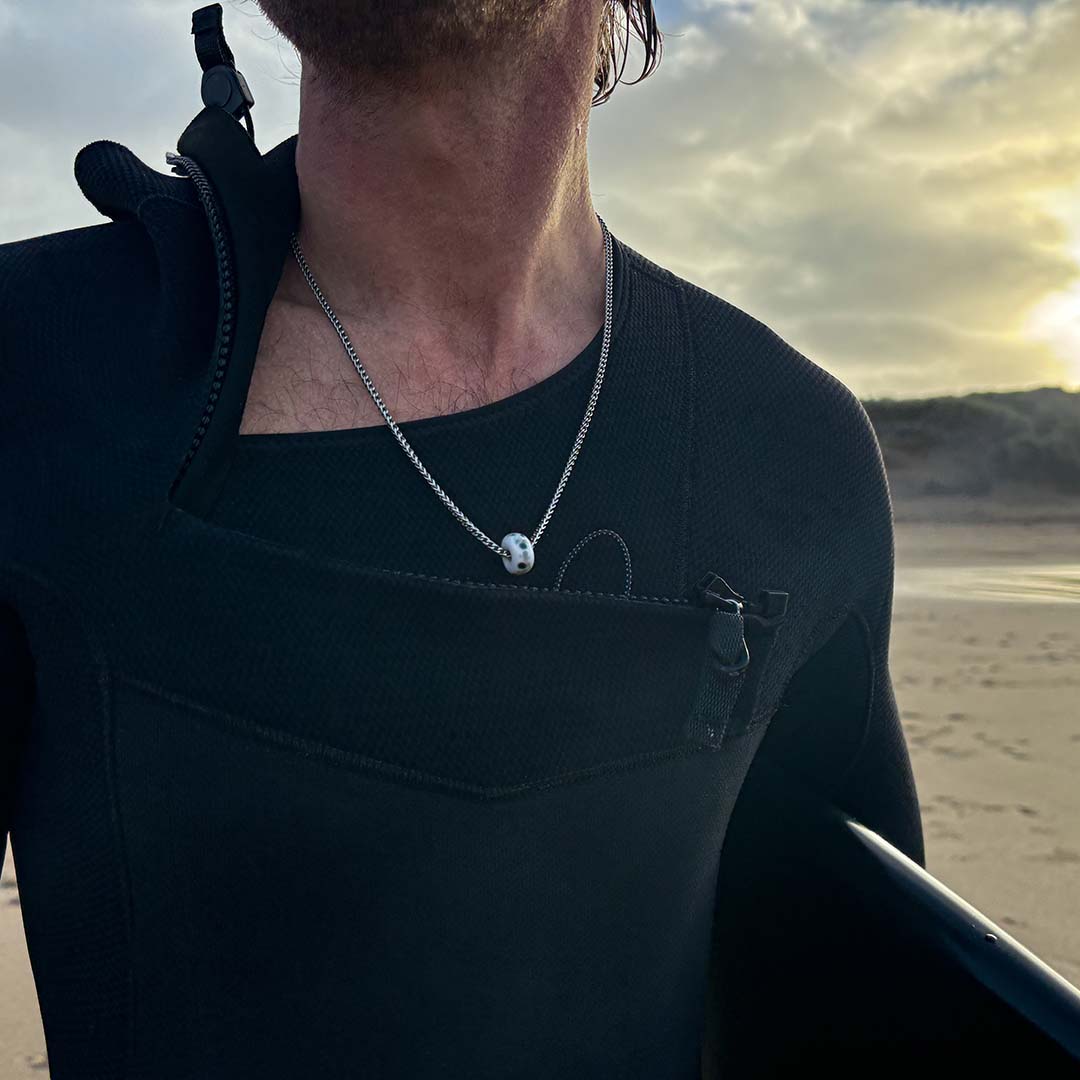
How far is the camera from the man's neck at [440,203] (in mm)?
1118

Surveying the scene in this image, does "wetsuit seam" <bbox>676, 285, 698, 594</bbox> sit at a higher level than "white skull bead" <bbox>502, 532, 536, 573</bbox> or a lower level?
higher

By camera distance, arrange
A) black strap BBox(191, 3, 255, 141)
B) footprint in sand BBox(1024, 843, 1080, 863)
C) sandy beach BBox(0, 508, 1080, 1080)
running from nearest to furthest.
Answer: black strap BBox(191, 3, 255, 141) → sandy beach BBox(0, 508, 1080, 1080) → footprint in sand BBox(1024, 843, 1080, 863)

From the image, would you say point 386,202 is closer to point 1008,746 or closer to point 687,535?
point 687,535

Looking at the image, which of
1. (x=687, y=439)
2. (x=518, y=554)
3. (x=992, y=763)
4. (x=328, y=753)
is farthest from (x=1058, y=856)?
(x=328, y=753)

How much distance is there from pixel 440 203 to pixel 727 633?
58 centimetres

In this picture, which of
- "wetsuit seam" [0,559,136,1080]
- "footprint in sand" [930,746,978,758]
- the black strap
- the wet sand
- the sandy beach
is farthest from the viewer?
"footprint in sand" [930,746,978,758]

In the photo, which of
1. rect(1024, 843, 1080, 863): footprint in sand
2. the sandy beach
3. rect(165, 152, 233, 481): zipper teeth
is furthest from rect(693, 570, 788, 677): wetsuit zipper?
rect(1024, 843, 1080, 863): footprint in sand

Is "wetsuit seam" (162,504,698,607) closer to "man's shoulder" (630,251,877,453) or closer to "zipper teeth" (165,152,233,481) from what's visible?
"zipper teeth" (165,152,233,481)

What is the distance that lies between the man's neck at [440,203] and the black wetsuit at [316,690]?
0.20 feet

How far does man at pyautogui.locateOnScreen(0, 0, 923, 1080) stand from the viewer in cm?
96

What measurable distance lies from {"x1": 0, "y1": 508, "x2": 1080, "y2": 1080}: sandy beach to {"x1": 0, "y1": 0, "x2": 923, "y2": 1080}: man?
7.87 ft

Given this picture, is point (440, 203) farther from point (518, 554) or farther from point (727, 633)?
point (727, 633)

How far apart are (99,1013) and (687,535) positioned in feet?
2.62

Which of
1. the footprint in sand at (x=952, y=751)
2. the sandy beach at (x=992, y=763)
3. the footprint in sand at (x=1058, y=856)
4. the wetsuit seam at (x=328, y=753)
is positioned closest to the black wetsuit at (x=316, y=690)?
the wetsuit seam at (x=328, y=753)
